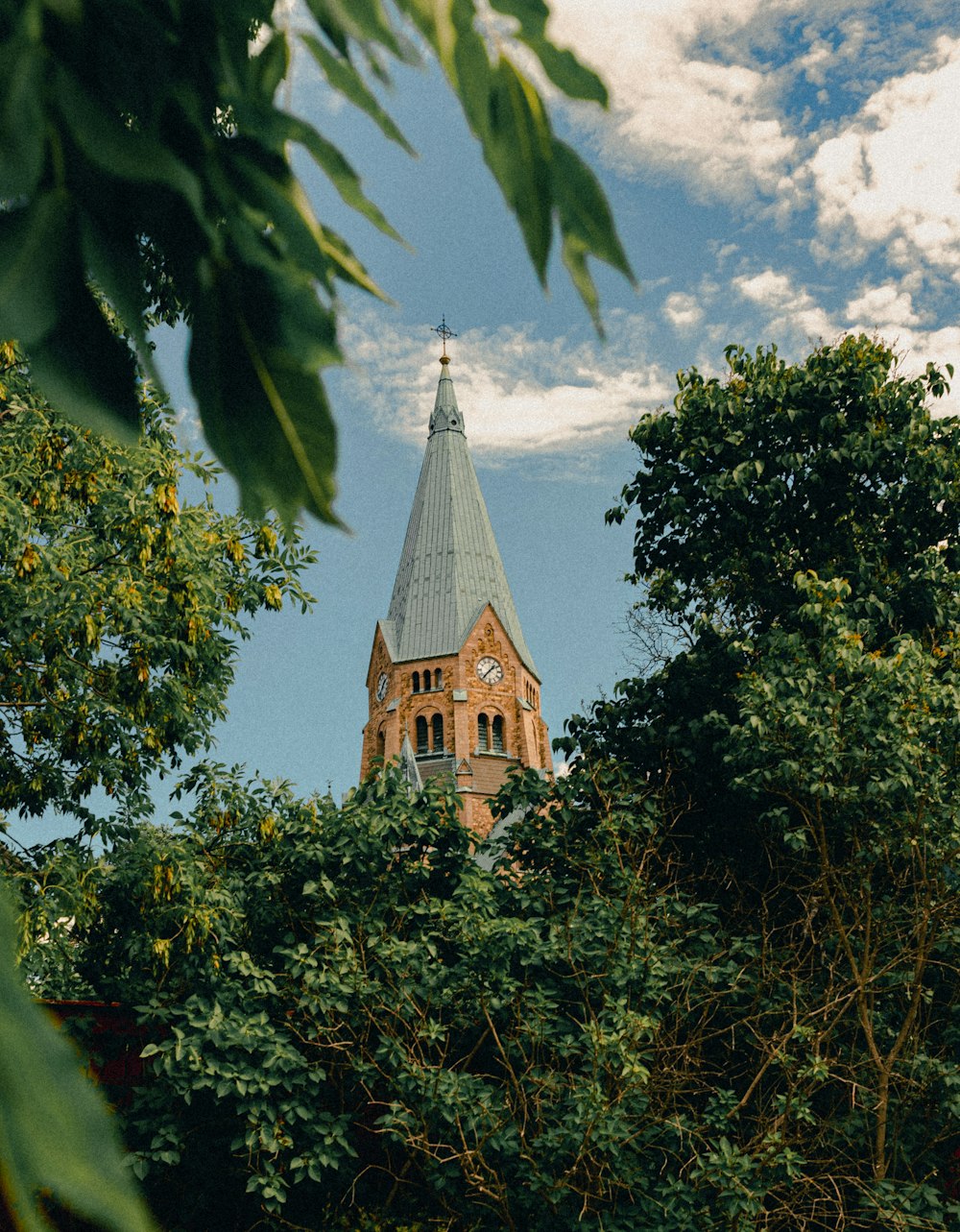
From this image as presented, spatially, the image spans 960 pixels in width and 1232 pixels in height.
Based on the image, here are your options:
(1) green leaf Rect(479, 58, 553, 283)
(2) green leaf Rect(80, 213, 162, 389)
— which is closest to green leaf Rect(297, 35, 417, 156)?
(1) green leaf Rect(479, 58, 553, 283)

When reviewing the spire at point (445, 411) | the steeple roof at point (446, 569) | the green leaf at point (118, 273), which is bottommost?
the green leaf at point (118, 273)

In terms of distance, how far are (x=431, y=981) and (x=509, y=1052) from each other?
81cm

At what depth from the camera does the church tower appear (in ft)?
162

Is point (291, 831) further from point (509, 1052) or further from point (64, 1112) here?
point (64, 1112)

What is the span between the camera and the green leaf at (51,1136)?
53 cm

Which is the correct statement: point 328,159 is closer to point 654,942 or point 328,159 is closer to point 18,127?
point 18,127

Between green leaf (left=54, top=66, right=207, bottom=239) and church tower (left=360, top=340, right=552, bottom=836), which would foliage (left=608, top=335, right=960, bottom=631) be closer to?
green leaf (left=54, top=66, right=207, bottom=239)

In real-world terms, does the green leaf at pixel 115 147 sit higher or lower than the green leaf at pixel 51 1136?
higher

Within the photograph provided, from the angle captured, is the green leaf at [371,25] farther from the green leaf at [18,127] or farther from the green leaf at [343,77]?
the green leaf at [18,127]

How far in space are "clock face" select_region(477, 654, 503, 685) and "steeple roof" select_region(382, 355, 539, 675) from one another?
4.78ft

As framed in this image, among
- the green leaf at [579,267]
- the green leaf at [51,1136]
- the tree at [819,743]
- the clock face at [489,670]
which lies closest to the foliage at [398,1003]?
the tree at [819,743]

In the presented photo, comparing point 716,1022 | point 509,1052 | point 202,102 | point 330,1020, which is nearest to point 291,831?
point 330,1020

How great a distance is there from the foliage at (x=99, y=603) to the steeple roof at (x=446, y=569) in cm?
4247

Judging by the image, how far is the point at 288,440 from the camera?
2.78 ft
